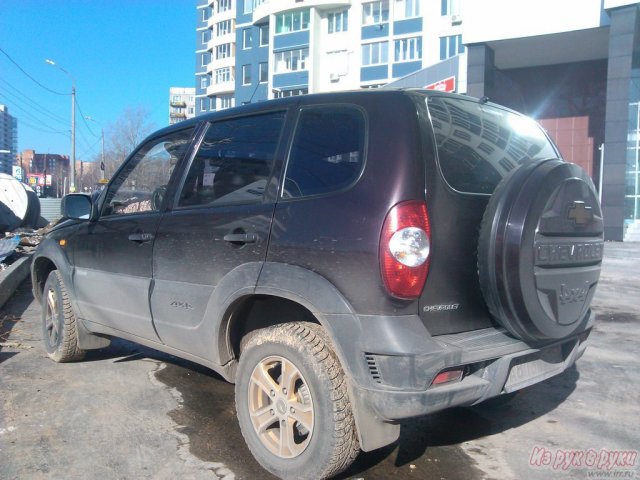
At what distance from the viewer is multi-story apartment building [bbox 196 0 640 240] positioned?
20267mm

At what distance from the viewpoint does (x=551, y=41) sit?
2192 centimetres

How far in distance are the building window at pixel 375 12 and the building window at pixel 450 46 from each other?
541cm

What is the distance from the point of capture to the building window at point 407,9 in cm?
4150

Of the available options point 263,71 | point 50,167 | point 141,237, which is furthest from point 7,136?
point 141,237

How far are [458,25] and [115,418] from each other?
3988 cm

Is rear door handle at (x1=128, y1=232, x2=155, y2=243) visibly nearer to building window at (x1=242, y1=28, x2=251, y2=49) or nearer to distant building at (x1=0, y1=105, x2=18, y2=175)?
building window at (x1=242, y1=28, x2=251, y2=49)

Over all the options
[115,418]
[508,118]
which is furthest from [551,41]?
[115,418]

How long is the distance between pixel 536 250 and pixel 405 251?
64 centimetres

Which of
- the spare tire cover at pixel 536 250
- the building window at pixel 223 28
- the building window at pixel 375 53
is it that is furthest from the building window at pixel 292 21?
the spare tire cover at pixel 536 250

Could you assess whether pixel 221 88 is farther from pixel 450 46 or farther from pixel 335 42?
pixel 450 46

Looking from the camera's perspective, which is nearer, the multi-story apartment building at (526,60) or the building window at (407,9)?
the multi-story apartment building at (526,60)

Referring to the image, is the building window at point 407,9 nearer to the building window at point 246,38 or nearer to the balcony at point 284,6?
the balcony at point 284,6

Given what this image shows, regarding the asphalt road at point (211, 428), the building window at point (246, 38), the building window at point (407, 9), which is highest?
the building window at point (246, 38)

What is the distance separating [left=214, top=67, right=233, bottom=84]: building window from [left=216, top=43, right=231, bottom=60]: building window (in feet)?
5.43
